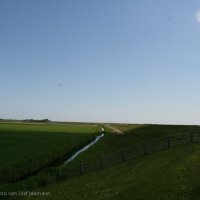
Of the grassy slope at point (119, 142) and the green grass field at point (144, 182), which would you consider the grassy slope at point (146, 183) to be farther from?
the grassy slope at point (119, 142)

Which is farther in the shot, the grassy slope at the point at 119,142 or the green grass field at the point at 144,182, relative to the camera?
the grassy slope at the point at 119,142

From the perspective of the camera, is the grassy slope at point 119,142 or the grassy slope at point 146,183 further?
the grassy slope at point 119,142

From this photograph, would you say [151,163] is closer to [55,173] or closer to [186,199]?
[55,173]

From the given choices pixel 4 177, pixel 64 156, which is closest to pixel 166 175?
pixel 4 177

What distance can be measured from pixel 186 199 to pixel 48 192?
11093 millimetres

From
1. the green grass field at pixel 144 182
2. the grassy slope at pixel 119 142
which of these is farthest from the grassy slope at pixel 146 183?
the grassy slope at pixel 119 142

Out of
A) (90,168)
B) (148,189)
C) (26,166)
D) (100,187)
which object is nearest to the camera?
(148,189)

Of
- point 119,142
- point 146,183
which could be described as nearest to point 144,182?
point 146,183

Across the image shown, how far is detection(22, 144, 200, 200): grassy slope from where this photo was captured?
24156 mm

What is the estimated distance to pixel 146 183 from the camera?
27.2m

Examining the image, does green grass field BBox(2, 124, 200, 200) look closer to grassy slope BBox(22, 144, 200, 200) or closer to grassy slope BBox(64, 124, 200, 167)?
grassy slope BBox(22, 144, 200, 200)

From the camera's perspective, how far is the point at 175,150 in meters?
42.7

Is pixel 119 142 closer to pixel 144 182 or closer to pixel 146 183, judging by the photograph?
A: pixel 144 182

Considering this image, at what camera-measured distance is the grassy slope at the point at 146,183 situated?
24156mm
